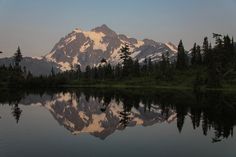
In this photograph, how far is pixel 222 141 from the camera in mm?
33281

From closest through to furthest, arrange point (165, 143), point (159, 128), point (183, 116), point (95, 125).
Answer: point (165, 143) → point (159, 128) → point (95, 125) → point (183, 116)

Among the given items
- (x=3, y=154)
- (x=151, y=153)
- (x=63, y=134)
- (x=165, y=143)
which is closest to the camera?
(x=3, y=154)

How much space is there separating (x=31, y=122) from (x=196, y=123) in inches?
852

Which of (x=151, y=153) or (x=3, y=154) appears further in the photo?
(x=151, y=153)

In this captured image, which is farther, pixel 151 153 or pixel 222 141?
pixel 222 141

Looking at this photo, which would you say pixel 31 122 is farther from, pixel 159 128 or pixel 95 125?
pixel 159 128

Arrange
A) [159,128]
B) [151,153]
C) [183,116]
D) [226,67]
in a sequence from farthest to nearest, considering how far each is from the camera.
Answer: [226,67]
[183,116]
[159,128]
[151,153]

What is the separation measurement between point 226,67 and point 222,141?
516 feet

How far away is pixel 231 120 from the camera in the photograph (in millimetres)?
Result: 47438

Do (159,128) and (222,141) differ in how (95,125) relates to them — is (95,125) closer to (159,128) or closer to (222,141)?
(159,128)

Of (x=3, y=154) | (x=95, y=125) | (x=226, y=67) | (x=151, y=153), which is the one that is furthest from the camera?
(x=226, y=67)

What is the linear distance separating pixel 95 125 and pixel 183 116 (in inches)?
578

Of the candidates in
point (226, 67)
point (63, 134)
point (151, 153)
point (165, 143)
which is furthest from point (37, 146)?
point (226, 67)

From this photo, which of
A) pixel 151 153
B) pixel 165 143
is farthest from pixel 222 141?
pixel 151 153
